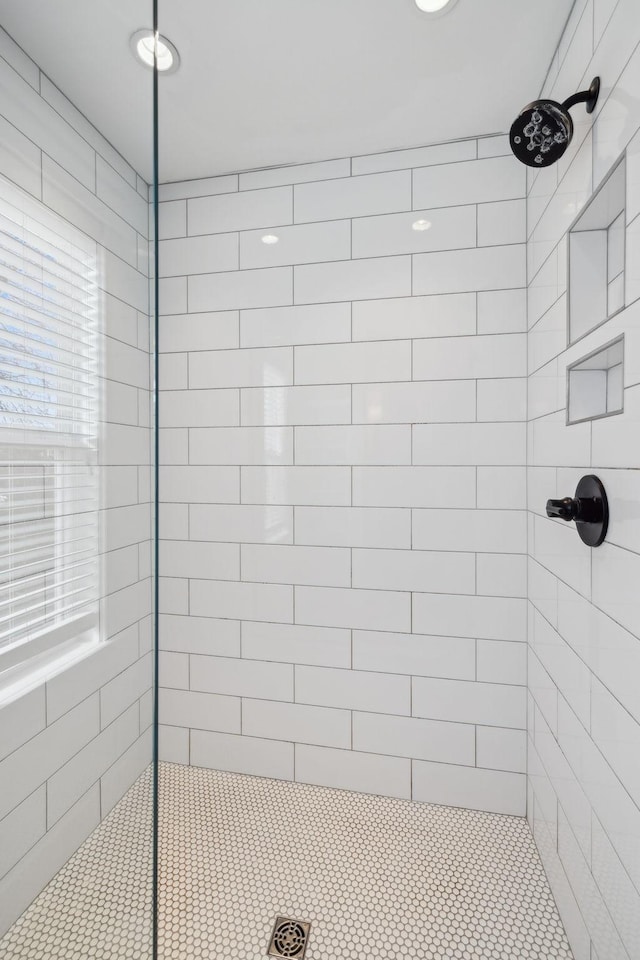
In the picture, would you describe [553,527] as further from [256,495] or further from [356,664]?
[256,495]

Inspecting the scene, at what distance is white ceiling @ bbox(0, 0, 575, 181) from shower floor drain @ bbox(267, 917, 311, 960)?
1.65 metres

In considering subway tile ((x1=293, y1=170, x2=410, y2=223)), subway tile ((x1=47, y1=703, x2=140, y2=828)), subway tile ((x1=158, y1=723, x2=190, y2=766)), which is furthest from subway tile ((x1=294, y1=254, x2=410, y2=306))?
subway tile ((x1=158, y1=723, x2=190, y2=766))

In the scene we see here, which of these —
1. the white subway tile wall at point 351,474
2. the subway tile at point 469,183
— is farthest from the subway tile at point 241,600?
the subway tile at point 469,183

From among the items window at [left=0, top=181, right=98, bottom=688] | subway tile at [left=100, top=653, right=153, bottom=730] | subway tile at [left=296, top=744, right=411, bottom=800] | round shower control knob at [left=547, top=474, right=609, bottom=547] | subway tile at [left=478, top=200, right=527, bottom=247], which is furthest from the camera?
subway tile at [left=296, top=744, right=411, bottom=800]

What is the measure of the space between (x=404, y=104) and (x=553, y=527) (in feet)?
4.16

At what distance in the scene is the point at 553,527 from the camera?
1276 mm

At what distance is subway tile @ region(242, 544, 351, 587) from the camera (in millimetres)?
1663

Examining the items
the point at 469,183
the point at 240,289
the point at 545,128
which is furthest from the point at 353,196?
the point at 545,128

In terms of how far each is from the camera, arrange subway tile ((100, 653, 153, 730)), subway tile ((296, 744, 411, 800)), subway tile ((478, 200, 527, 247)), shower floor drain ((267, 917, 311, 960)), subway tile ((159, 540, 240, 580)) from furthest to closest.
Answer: subway tile ((159, 540, 240, 580))
subway tile ((296, 744, 411, 800))
subway tile ((478, 200, 527, 247))
shower floor drain ((267, 917, 311, 960))
subway tile ((100, 653, 153, 730))

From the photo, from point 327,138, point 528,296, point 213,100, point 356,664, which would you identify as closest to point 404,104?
point 327,138

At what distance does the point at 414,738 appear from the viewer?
1622mm

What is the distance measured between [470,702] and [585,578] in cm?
73

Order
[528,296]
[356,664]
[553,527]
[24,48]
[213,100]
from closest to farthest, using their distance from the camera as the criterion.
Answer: [24,48] → [553,527] → [213,100] → [528,296] → [356,664]

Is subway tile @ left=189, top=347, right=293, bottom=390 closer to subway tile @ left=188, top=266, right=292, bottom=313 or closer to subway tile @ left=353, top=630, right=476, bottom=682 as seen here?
subway tile @ left=188, top=266, right=292, bottom=313
